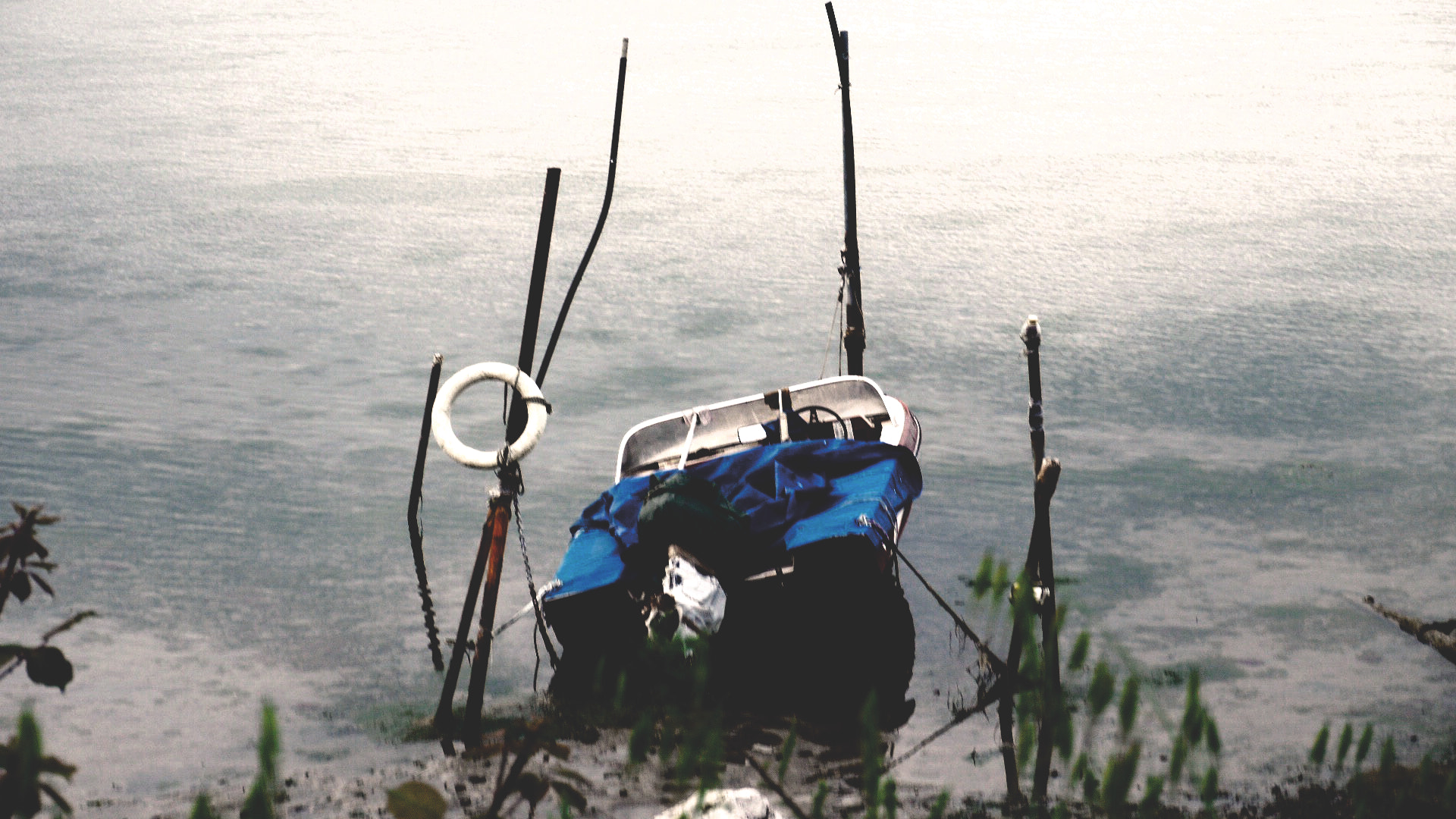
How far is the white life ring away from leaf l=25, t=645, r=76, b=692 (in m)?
5.84

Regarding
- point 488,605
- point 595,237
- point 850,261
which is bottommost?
point 488,605

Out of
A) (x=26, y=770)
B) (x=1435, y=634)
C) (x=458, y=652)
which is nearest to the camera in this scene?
(x=26, y=770)

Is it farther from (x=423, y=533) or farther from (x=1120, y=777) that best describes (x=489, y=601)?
(x=423, y=533)

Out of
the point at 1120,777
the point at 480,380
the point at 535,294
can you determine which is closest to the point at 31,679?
the point at 1120,777

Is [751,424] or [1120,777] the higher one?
[1120,777]

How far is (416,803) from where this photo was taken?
238cm

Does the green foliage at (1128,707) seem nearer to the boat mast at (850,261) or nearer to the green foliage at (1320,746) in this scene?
the green foliage at (1320,746)

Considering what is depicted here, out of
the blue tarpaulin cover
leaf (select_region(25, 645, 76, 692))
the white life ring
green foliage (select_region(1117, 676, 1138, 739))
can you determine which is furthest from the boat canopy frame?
green foliage (select_region(1117, 676, 1138, 739))

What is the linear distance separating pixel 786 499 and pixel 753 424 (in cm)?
336

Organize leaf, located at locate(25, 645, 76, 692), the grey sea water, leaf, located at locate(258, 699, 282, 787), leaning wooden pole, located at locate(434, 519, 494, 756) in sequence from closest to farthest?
1. leaf, located at locate(258, 699, 282, 787)
2. leaf, located at locate(25, 645, 76, 692)
3. leaning wooden pole, located at locate(434, 519, 494, 756)
4. the grey sea water

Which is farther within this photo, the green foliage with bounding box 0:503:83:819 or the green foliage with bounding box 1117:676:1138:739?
the green foliage with bounding box 1117:676:1138:739

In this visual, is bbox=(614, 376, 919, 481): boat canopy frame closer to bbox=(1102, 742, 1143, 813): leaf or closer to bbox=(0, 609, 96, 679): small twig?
bbox=(0, 609, 96, 679): small twig

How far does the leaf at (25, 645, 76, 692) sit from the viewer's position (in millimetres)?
2982

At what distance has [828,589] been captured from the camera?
32.7ft
